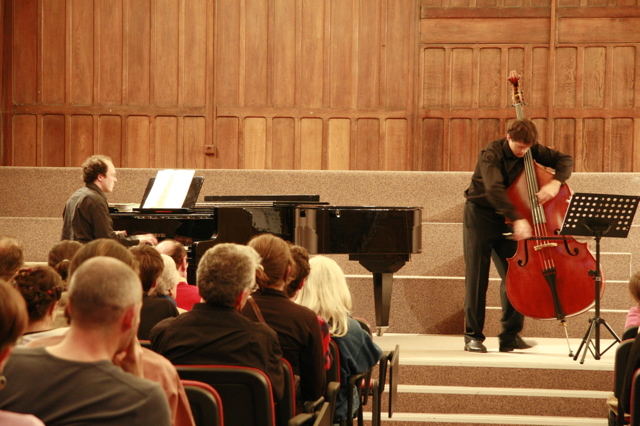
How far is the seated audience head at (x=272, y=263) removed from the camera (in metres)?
3.09

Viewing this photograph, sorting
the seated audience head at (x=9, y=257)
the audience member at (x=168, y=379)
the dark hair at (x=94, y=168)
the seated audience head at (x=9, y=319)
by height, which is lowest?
the audience member at (x=168, y=379)

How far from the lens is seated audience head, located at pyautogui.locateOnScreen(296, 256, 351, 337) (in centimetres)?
360

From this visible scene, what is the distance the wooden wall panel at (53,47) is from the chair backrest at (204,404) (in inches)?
296

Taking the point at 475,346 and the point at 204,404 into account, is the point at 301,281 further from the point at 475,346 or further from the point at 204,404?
the point at 475,346

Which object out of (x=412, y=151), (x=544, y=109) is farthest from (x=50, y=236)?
(x=544, y=109)

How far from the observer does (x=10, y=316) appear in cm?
142

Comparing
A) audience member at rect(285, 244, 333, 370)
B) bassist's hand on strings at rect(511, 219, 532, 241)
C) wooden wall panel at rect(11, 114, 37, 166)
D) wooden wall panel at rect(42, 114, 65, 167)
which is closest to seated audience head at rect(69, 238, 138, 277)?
audience member at rect(285, 244, 333, 370)

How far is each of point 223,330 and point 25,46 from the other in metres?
7.48

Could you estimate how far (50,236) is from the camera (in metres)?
7.84

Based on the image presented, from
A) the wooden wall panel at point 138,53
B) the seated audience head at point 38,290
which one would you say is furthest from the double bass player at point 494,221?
the wooden wall panel at point 138,53

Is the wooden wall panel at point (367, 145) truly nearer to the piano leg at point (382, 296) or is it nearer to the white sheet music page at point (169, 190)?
the piano leg at point (382, 296)

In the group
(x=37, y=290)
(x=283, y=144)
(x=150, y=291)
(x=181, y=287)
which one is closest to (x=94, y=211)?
(x=181, y=287)

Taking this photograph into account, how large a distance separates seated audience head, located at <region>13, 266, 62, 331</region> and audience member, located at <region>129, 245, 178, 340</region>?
0.78m

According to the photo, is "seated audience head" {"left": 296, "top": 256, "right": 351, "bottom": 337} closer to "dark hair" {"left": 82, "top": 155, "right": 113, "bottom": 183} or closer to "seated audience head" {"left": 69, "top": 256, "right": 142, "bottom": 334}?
"seated audience head" {"left": 69, "top": 256, "right": 142, "bottom": 334}
